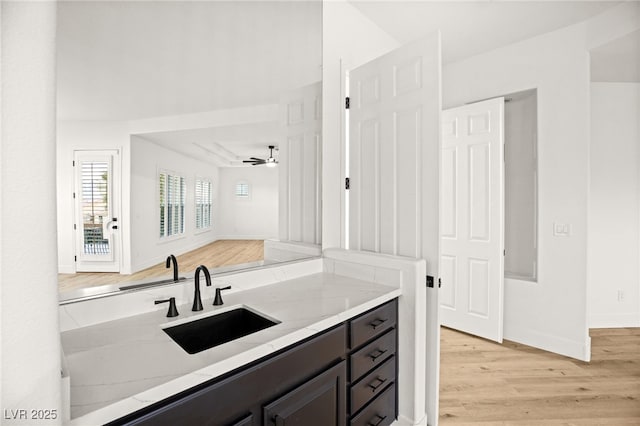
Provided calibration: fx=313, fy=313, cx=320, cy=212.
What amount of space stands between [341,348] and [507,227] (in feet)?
8.94

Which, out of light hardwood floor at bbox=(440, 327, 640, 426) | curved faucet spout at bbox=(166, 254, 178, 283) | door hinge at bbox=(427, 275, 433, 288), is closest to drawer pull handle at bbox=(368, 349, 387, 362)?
door hinge at bbox=(427, 275, 433, 288)

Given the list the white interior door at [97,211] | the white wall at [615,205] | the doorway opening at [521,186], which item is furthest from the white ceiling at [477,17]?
the white interior door at [97,211]

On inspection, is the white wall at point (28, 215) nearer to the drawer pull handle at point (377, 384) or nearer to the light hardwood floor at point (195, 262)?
the light hardwood floor at point (195, 262)

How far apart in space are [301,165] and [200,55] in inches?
35.1

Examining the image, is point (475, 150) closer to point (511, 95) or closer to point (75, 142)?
point (511, 95)

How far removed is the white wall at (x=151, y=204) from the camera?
1.33 m

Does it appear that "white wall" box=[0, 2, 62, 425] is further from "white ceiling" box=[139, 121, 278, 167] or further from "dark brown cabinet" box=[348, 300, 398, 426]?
"dark brown cabinet" box=[348, 300, 398, 426]

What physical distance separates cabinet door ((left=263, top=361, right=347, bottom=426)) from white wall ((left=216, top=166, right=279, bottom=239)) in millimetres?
859

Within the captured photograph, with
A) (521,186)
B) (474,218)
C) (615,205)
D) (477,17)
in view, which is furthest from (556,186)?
(477,17)

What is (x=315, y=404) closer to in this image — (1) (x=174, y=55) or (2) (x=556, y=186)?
(1) (x=174, y=55)

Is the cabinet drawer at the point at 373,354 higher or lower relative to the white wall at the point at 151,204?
lower

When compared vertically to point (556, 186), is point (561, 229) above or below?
below

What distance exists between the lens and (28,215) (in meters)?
0.55

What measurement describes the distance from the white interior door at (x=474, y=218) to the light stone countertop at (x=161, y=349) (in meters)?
1.90
